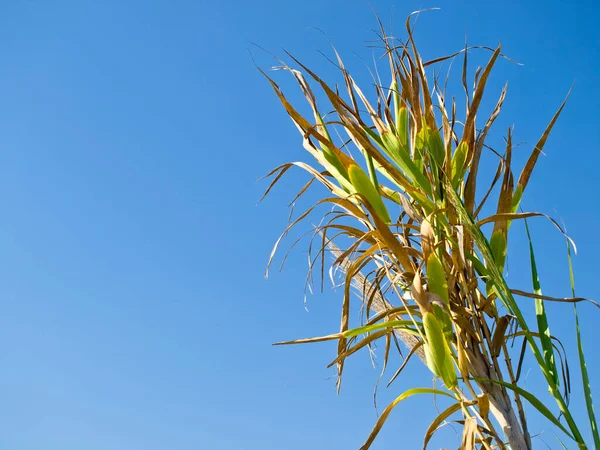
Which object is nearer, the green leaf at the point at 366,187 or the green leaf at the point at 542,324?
the green leaf at the point at 542,324

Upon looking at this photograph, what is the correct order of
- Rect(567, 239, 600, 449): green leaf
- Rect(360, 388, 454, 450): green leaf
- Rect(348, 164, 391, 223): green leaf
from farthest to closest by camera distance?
Rect(348, 164, 391, 223): green leaf, Rect(360, 388, 454, 450): green leaf, Rect(567, 239, 600, 449): green leaf

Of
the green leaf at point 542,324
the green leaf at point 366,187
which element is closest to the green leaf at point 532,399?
the green leaf at point 542,324

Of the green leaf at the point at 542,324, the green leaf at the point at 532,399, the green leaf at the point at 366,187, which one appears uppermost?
the green leaf at the point at 366,187

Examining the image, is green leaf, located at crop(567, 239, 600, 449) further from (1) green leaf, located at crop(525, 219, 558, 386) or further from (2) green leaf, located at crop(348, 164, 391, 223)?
(2) green leaf, located at crop(348, 164, 391, 223)

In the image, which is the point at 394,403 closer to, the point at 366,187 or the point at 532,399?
the point at 532,399

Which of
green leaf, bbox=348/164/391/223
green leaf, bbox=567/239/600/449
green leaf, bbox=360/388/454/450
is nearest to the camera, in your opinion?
green leaf, bbox=567/239/600/449

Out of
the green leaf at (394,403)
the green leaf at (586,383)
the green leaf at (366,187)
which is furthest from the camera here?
the green leaf at (366,187)

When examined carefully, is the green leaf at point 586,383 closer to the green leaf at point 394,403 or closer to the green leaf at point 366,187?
the green leaf at point 394,403

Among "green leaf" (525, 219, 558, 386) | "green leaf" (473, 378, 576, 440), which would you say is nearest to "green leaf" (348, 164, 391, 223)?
"green leaf" (525, 219, 558, 386)

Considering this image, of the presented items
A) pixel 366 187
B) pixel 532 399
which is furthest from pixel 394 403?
pixel 366 187

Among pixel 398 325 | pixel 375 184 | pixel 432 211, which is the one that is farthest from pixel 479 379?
pixel 375 184

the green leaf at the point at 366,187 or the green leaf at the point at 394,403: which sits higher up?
the green leaf at the point at 366,187
